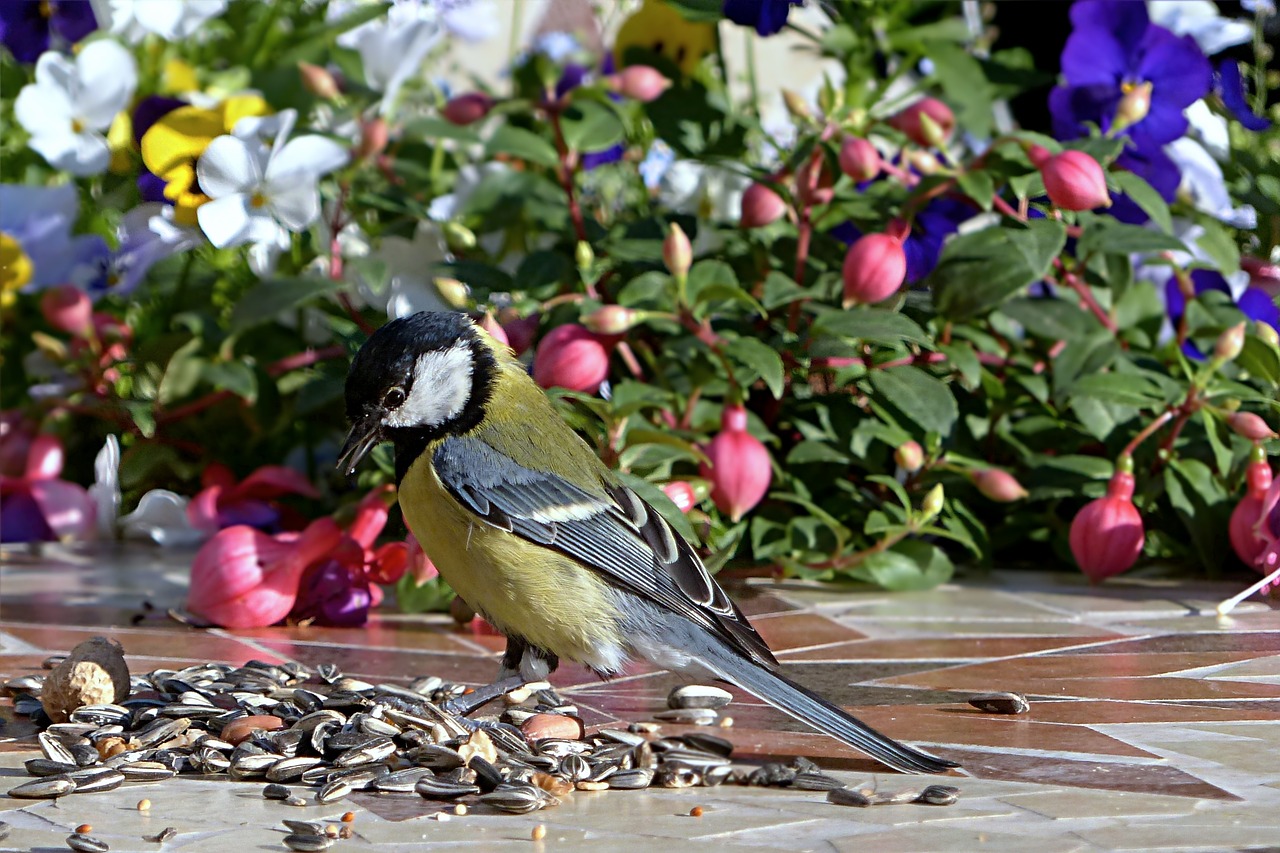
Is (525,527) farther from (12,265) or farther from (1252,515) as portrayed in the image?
(12,265)

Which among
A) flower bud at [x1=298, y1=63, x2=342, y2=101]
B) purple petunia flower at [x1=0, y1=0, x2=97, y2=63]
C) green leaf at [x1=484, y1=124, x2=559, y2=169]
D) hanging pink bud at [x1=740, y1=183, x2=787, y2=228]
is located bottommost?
hanging pink bud at [x1=740, y1=183, x2=787, y2=228]

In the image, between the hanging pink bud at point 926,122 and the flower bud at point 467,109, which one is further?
the flower bud at point 467,109

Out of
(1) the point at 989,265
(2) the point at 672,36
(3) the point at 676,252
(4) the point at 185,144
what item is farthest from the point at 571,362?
(2) the point at 672,36

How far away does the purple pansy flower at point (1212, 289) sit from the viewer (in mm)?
3072

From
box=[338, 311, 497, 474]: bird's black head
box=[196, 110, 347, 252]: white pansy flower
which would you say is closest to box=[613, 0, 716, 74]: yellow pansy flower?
box=[196, 110, 347, 252]: white pansy flower

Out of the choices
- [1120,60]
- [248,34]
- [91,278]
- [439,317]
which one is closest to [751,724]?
[439,317]

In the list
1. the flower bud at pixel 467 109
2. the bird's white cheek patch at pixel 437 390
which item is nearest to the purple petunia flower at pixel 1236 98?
the flower bud at pixel 467 109

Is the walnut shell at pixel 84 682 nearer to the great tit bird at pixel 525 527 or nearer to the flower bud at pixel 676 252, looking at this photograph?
the great tit bird at pixel 525 527

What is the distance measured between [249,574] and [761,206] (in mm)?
1203

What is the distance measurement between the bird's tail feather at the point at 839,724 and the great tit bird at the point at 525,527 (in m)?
0.06

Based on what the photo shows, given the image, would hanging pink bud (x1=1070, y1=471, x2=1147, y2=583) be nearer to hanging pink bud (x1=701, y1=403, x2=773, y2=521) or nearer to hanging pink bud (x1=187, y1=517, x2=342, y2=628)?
hanging pink bud (x1=701, y1=403, x2=773, y2=521)

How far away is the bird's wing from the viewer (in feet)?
6.68

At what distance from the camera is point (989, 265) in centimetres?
295

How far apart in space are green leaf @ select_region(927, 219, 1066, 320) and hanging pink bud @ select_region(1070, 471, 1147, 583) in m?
0.42
